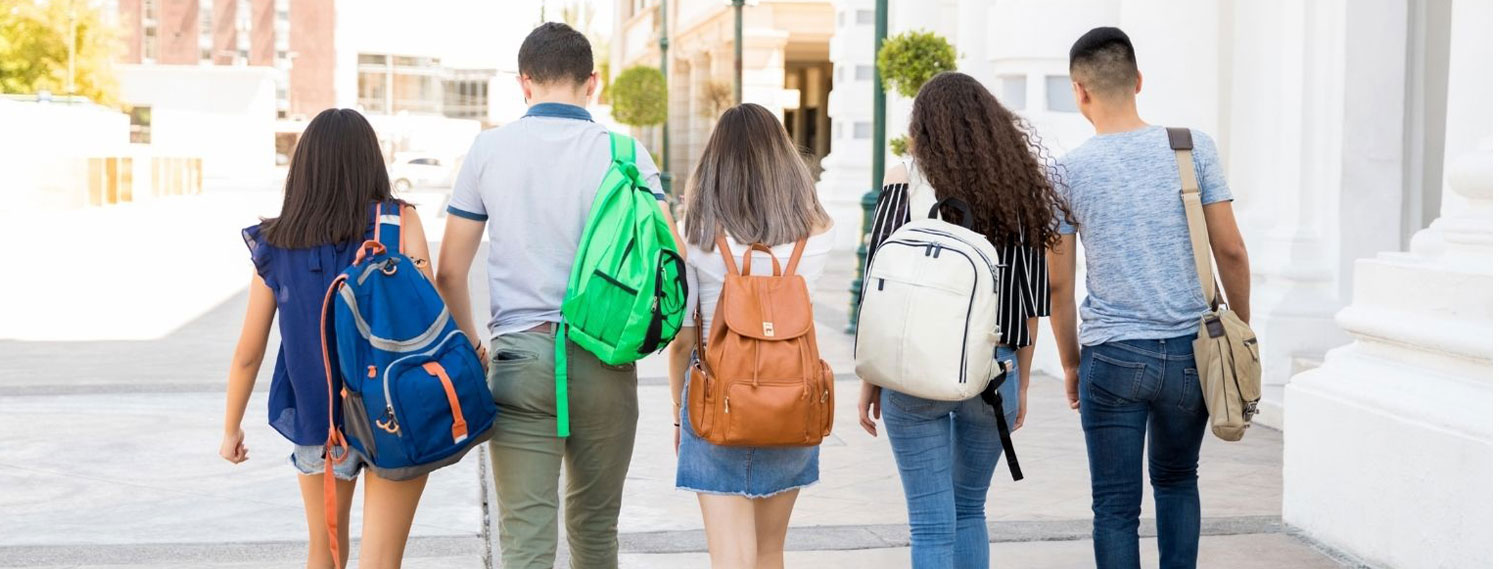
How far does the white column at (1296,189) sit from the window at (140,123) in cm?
7328

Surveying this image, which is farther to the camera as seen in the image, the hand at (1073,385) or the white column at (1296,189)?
the white column at (1296,189)

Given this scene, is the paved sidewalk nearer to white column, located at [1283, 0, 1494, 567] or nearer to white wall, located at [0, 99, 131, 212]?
white column, located at [1283, 0, 1494, 567]

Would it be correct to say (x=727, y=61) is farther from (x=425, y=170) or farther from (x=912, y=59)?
(x=912, y=59)

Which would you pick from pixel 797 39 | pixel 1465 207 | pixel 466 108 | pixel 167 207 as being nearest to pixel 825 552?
pixel 1465 207

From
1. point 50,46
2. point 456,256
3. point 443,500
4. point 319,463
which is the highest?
point 50,46

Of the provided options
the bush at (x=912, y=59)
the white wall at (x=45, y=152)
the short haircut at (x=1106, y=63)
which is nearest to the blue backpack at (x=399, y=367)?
the short haircut at (x=1106, y=63)

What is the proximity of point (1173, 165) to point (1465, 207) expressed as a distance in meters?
1.97

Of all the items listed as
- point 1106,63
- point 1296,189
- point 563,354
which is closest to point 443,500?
point 563,354

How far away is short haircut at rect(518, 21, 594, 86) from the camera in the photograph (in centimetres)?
410

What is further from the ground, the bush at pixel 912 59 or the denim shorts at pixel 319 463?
the bush at pixel 912 59

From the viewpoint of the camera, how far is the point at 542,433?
4.09m

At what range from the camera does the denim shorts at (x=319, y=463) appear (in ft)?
13.5

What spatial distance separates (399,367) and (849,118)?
19474 millimetres

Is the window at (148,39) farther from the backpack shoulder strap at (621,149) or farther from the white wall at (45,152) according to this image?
the backpack shoulder strap at (621,149)
